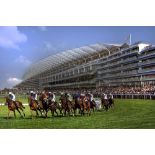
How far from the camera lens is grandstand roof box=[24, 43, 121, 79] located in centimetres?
2019

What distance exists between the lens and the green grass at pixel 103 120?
18.4 metres

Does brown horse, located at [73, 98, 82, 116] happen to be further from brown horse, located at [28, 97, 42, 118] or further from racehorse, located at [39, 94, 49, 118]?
brown horse, located at [28, 97, 42, 118]

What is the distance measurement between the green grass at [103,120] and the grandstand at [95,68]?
1125 mm

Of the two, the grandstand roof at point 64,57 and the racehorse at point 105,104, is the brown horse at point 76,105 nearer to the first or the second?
the racehorse at point 105,104

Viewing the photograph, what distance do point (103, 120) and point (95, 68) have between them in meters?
2.70

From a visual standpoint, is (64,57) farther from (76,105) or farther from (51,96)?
(76,105)

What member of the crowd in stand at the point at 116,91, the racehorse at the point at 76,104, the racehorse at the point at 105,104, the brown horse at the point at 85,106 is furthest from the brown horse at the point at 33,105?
the racehorse at the point at 105,104

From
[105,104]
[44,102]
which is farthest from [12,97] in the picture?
[105,104]

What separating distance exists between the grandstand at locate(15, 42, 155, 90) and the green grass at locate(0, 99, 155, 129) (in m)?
1.12

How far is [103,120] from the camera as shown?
758 inches
